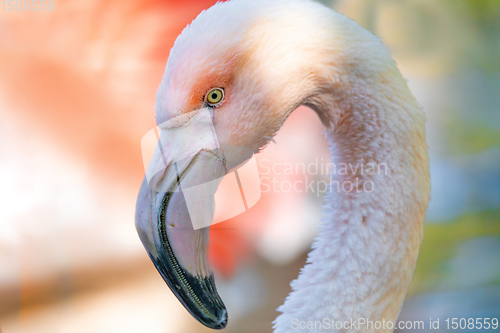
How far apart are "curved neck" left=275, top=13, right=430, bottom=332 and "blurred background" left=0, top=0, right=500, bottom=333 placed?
1.01 ft

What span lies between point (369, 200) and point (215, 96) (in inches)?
14.7

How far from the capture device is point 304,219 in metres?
1.14

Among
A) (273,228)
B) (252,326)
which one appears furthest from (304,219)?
(252,326)

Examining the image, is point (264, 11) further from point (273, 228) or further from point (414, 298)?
point (414, 298)

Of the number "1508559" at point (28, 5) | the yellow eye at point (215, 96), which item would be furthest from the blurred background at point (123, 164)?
the yellow eye at point (215, 96)

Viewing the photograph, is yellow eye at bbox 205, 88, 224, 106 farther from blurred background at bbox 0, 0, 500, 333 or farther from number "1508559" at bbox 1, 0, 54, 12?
number "1508559" at bbox 1, 0, 54, 12

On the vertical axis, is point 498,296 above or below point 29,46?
below

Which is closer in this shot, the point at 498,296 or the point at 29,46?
the point at 29,46

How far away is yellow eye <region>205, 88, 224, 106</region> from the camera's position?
69cm

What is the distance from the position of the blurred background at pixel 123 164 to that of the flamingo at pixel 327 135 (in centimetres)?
32

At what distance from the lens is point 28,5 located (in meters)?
1.12

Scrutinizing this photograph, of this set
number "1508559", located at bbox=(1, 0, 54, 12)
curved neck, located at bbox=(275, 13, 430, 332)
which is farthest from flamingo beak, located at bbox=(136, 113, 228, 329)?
number "1508559", located at bbox=(1, 0, 54, 12)

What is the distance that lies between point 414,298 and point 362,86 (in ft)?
2.54

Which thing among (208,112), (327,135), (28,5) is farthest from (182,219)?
(28,5)
